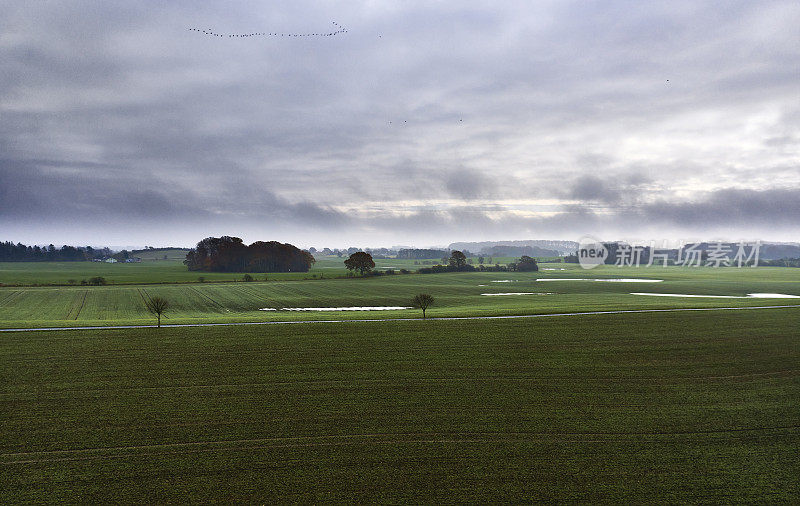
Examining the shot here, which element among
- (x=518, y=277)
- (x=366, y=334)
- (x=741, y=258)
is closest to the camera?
(x=366, y=334)

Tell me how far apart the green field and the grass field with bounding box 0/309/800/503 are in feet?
0.32

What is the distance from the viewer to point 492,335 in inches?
1344

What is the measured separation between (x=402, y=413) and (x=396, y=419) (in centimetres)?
68

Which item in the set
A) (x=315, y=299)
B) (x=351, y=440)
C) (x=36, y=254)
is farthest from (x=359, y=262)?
(x=36, y=254)

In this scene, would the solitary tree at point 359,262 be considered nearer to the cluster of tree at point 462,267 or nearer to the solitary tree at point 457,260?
the cluster of tree at point 462,267

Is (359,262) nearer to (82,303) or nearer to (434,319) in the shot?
(82,303)

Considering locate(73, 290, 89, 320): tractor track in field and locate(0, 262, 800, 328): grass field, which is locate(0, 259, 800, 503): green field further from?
locate(73, 290, 89, 320): tractor track in field

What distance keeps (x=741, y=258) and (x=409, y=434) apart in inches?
8904

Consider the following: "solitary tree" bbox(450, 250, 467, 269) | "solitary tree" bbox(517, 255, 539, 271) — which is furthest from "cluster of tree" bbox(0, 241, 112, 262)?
"solitary tree" bbox(517, 255, 539, 271)

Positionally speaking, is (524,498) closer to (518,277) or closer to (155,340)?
(155,340)

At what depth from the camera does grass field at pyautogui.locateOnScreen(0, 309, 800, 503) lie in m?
14.0

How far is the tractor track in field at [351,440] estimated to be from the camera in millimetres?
15695

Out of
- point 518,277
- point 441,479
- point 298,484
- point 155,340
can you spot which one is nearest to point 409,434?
point 441,479

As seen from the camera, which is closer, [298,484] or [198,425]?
[298,484]
